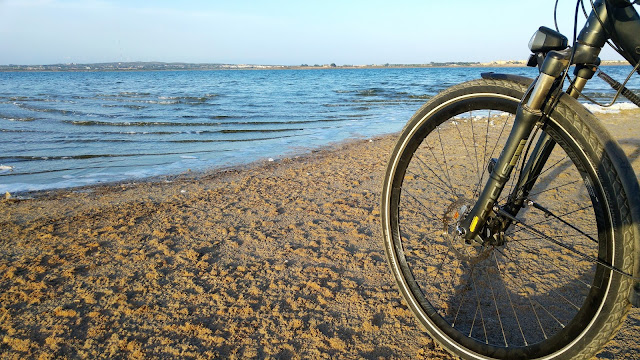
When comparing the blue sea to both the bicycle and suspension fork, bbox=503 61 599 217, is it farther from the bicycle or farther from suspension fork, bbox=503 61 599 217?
suspension fork, bbox=503 61 599 217

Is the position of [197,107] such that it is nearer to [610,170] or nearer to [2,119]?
[2,119]

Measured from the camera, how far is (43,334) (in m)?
2.31

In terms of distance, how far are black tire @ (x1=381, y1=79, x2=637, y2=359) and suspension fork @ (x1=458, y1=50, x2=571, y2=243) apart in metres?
0.07

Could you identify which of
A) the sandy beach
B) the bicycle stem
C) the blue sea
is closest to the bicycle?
the bicycle stem

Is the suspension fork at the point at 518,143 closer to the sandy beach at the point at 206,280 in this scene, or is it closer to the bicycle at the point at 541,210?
the bicycle at the point at 541,210

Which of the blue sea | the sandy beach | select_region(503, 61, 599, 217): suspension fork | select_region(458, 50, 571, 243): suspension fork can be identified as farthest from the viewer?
the blue sea

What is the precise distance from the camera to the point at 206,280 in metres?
2.90

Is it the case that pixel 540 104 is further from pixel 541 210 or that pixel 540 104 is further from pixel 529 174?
pixel 541 210

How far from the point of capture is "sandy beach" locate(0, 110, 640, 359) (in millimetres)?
2225

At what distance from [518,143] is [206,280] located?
2274mm

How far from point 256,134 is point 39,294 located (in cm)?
894

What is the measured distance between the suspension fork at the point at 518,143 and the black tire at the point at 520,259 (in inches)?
2.7

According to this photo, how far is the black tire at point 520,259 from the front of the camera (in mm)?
1419

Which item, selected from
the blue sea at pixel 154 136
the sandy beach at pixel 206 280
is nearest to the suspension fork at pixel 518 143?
the sandy beach at pixel 206 280
